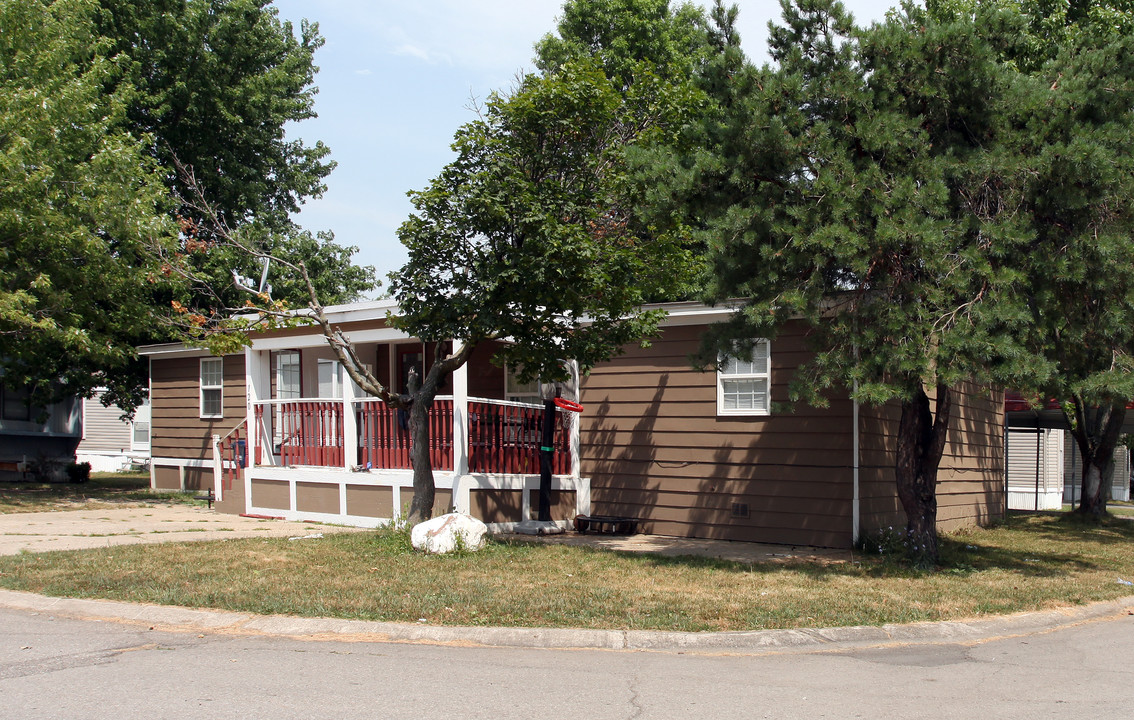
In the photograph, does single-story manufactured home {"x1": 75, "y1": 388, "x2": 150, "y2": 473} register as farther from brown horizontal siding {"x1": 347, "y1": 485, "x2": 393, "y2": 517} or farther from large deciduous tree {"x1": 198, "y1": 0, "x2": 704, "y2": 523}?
large deciduous tree {"x1": 198, "y1": 0, "x2": 704, "y2": 523}

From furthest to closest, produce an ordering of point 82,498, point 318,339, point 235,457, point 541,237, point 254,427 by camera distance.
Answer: point 82,498, point 235,457, point 254,427, point 318,339, point 541,237

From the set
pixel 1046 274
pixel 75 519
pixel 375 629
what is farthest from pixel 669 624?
pixel 75 519

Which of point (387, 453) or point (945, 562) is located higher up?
point (387, 453)

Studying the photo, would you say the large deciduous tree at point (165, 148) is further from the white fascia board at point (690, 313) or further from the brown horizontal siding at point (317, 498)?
the white fascia board at point (690, 313)

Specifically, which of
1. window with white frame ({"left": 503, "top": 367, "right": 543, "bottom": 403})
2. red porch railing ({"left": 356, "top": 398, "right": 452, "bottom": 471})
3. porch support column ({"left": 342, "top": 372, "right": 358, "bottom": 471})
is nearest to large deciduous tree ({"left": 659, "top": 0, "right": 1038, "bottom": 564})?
red porch railing ({"left": 356, "top": 398, "right": 452, "bottom": 471})

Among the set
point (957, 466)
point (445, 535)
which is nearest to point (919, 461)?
point (957, 466)

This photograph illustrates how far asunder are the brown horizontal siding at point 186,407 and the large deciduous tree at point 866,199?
13.1 meters

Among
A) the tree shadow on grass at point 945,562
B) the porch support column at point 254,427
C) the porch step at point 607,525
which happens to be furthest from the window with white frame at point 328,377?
the tree shadow on grass at point 945,562

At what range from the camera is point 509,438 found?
45.3ft

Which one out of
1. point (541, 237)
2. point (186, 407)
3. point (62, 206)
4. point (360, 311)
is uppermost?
point (62, 206)

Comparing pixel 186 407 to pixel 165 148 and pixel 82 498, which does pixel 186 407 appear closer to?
pixel 82 498

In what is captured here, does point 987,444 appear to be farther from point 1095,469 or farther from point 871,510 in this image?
point 871,510

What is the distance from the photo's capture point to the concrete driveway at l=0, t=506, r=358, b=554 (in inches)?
461

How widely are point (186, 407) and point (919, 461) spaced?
54.3 feet
